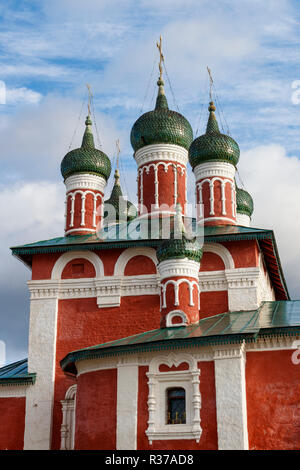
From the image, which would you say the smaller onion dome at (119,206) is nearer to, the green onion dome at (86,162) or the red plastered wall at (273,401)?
the green onion dome at (86,162)

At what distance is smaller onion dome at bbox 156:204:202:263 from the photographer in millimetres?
12148

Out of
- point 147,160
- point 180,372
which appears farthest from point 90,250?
point 180,372

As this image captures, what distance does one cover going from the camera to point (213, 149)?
1546 cm

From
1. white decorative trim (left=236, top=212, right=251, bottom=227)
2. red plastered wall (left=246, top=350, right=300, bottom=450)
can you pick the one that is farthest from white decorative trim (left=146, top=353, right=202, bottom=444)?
white decorative trim (left=236, top=212, right=251, bottom=227)

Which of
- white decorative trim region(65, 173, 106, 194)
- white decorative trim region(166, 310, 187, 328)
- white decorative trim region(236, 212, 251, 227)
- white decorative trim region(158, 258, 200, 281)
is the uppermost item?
white decorative trim region(236, 212, 251, 227)

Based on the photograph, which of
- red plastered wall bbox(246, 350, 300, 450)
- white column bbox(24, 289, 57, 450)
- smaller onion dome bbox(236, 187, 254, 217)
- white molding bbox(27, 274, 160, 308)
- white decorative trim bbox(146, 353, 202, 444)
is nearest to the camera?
red plastered wall bbox(246, 350, 300, 450)

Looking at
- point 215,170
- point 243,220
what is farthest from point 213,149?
point 243,220

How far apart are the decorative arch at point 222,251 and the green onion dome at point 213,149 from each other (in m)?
2.92

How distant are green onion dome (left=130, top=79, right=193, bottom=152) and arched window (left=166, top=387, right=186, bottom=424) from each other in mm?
7037

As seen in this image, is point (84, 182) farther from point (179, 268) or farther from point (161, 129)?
point (179, 268)

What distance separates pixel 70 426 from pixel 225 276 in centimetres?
424

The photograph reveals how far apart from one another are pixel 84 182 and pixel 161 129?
7.66ft

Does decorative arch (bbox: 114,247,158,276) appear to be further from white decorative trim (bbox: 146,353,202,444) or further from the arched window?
the arched window

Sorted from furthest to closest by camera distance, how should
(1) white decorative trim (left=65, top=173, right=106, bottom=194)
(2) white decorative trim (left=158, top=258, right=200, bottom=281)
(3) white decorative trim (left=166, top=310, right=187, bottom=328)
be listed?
1. (1) white decorative trim (left=65, top=173, right=106, bottom=194)
2. (2) white decorative trim (left=158, top=258, right=200, bottom=281)
3. (3) white decorative trim (left=166, top=310, right=187, bottom=328)
